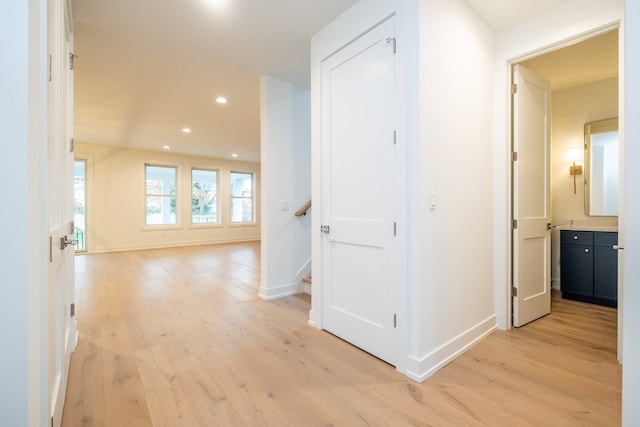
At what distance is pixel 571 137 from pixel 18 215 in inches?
198

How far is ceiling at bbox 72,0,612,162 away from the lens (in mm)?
2250

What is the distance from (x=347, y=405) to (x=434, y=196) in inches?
52.3

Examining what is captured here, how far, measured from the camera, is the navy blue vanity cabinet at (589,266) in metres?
3.03

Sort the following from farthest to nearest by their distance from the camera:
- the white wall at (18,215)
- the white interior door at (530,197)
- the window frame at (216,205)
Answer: the window frame at (216,205)
the white interior door at (530,197)
the white wall at (18,215)

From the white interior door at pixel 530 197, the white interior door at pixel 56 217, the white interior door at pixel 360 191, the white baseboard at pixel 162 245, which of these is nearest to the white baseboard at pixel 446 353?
the white interior door at pixel 360 191

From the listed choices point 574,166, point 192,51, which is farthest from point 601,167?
point 192,51

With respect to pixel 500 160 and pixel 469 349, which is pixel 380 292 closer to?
pixel 469 349

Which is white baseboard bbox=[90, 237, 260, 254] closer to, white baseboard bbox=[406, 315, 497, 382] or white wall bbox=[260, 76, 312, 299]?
white wall bbox=[260, 76, 312, 299]

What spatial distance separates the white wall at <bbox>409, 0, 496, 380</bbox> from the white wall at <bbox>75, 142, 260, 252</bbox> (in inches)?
306

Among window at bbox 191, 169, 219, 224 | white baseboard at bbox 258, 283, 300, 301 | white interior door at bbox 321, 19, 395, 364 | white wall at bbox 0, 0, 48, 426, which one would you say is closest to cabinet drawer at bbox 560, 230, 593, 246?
white interior door at bbox 321, 19, 395, 364

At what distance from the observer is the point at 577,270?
10.7 ft

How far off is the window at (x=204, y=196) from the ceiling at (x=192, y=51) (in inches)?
136

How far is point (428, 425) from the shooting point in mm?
1375

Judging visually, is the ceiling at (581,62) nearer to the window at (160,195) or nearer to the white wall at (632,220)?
the white wall at (632,220)
